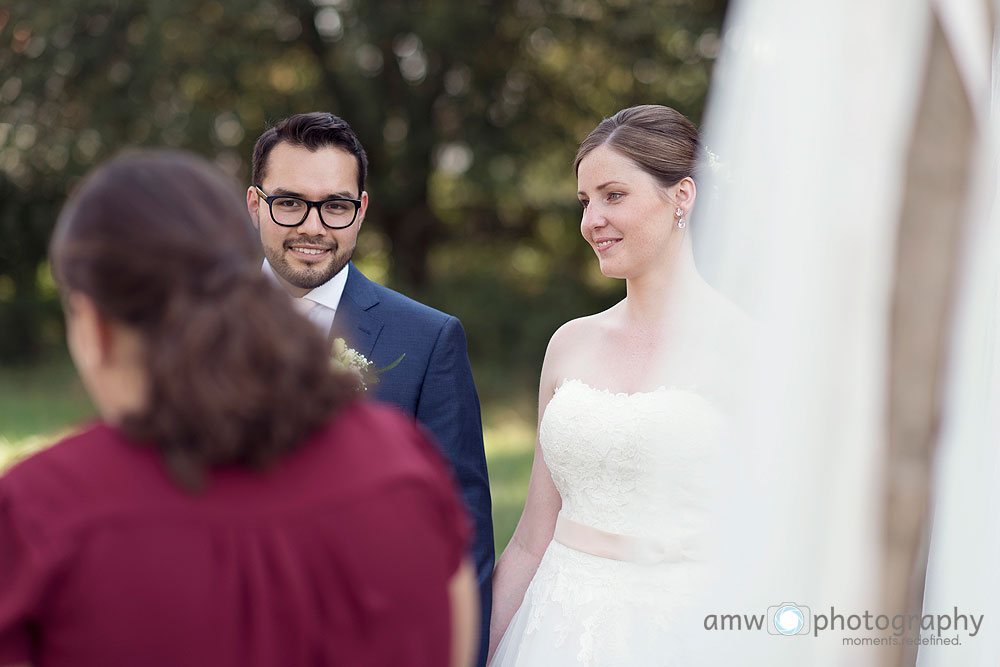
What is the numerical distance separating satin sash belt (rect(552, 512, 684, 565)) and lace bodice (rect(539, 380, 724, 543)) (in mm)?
24

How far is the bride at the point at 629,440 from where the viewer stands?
293 cm

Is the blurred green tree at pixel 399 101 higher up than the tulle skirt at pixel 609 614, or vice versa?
the blurred green tree at pixel 399 101

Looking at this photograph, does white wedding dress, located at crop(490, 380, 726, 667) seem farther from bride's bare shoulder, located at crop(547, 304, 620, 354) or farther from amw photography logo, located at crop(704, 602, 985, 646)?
amw photography logo, located at crop(704, 602, 985, 646)

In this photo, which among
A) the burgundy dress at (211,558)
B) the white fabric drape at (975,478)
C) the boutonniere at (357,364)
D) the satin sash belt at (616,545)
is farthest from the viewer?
the satin sash belt at (616,545)

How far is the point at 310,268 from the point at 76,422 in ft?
25.0

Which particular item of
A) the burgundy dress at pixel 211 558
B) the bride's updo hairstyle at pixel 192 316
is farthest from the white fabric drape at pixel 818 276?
the bride's updo hairstyle at pixel 192 316

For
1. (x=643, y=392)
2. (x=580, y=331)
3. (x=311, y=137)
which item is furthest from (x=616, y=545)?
(x=311, y=137)

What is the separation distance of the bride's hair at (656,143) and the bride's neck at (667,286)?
0.76 feet

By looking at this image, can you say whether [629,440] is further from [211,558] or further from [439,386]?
[211,558]

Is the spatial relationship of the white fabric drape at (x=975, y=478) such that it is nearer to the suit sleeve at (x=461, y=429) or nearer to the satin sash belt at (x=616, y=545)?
the satin sash belt at (x=616, y=545)

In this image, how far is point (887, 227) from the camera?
1.05 meters

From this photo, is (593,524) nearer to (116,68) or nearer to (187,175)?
(187,175)

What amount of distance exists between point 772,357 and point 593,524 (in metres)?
1.88

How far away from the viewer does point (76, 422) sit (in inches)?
386
